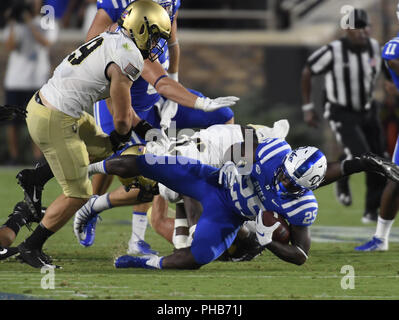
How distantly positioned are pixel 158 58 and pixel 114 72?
43.3 inches

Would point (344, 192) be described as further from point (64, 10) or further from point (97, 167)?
point (64, 10)

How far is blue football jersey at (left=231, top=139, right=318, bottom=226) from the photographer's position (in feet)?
19.0

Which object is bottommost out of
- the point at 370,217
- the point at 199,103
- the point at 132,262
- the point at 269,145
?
the point at 370,217

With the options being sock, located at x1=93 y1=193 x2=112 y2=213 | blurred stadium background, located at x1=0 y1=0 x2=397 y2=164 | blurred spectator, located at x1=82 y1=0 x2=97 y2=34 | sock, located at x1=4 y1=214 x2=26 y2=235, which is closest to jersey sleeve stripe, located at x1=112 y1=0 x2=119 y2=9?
sock, located at x1=93 y1=193 x2=112 y2=213

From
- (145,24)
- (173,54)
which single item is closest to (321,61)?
(173,54)

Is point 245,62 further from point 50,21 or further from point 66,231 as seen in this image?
point 66,231

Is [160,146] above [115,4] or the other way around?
the other way around

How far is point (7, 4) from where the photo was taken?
13.9 meters

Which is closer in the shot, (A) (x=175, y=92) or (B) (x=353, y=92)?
(A) (x=175, y=92)

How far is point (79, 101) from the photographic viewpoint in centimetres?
586

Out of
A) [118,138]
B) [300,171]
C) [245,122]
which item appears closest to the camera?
[300,171]

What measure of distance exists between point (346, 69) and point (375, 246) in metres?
2.72

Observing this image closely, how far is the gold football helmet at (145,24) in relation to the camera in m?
5.90

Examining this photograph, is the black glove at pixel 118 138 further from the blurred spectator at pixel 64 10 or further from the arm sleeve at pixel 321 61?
the blurred spectator at pixel 64 10
